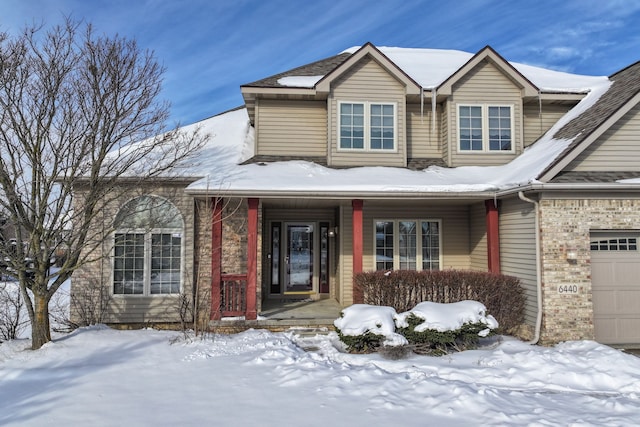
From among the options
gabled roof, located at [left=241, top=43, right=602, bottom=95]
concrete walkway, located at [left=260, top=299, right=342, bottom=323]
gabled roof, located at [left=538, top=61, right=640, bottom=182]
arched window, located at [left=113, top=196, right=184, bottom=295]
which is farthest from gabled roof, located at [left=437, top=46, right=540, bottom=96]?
arched window, located at [left=113, top=196, right=184, bottom=295]

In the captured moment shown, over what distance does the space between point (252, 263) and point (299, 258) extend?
3.34 metres

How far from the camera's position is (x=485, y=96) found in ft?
34.6

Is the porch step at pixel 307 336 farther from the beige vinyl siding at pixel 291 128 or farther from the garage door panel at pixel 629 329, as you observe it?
the garage door panel at pixel 629 329

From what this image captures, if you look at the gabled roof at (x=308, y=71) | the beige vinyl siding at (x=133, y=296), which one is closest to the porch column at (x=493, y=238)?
the gabled roof at (x=308, y=71)

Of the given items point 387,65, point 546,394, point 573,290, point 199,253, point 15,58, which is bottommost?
point 546,394

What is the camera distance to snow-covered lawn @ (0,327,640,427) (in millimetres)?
4191

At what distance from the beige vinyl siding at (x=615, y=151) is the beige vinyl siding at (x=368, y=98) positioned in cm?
395

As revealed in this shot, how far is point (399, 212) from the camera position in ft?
35.4

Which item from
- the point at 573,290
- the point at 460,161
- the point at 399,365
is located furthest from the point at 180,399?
the point at 460,161

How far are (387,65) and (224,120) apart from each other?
557 cm

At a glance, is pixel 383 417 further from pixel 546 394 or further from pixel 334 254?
→ pixel 334 254

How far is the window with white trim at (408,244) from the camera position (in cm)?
1073

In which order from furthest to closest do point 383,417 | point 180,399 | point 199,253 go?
point 199,253 < point 180,399 < point 383,417

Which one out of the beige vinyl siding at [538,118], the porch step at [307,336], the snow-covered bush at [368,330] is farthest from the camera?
the beige vinyl siding at [538,118]
